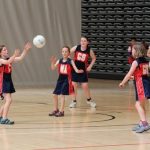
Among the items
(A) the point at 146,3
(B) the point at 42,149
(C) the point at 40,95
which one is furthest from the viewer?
(A) the point at 146,3

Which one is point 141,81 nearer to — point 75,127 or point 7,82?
point 75,127

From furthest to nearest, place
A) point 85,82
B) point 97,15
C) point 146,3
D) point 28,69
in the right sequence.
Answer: point 97,15 → point 146,3 → point 28,69 → point 85,82

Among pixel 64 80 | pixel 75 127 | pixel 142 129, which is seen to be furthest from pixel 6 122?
pixel 142 129

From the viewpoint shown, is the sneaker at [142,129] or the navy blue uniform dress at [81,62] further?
the navy blue uniform dress at [81,62]

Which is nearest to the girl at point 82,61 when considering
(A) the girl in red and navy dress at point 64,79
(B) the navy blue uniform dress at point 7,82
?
(A) the girl in red and navy dress at point 64,79

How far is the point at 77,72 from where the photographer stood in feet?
44.0

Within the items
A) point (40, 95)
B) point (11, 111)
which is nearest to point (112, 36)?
point (40, 95)

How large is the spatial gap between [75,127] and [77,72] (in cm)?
252

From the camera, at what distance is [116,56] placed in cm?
2553

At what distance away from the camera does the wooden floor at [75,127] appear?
903 cm

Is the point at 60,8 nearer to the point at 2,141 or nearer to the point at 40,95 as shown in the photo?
the point at 40,95

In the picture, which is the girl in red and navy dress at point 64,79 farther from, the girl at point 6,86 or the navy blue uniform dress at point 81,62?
the navy blue uniform dress at point 81,62

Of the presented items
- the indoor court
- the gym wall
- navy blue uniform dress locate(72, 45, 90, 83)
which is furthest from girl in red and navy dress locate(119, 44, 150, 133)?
the gym wall

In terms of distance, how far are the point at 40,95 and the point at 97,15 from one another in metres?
8.76
